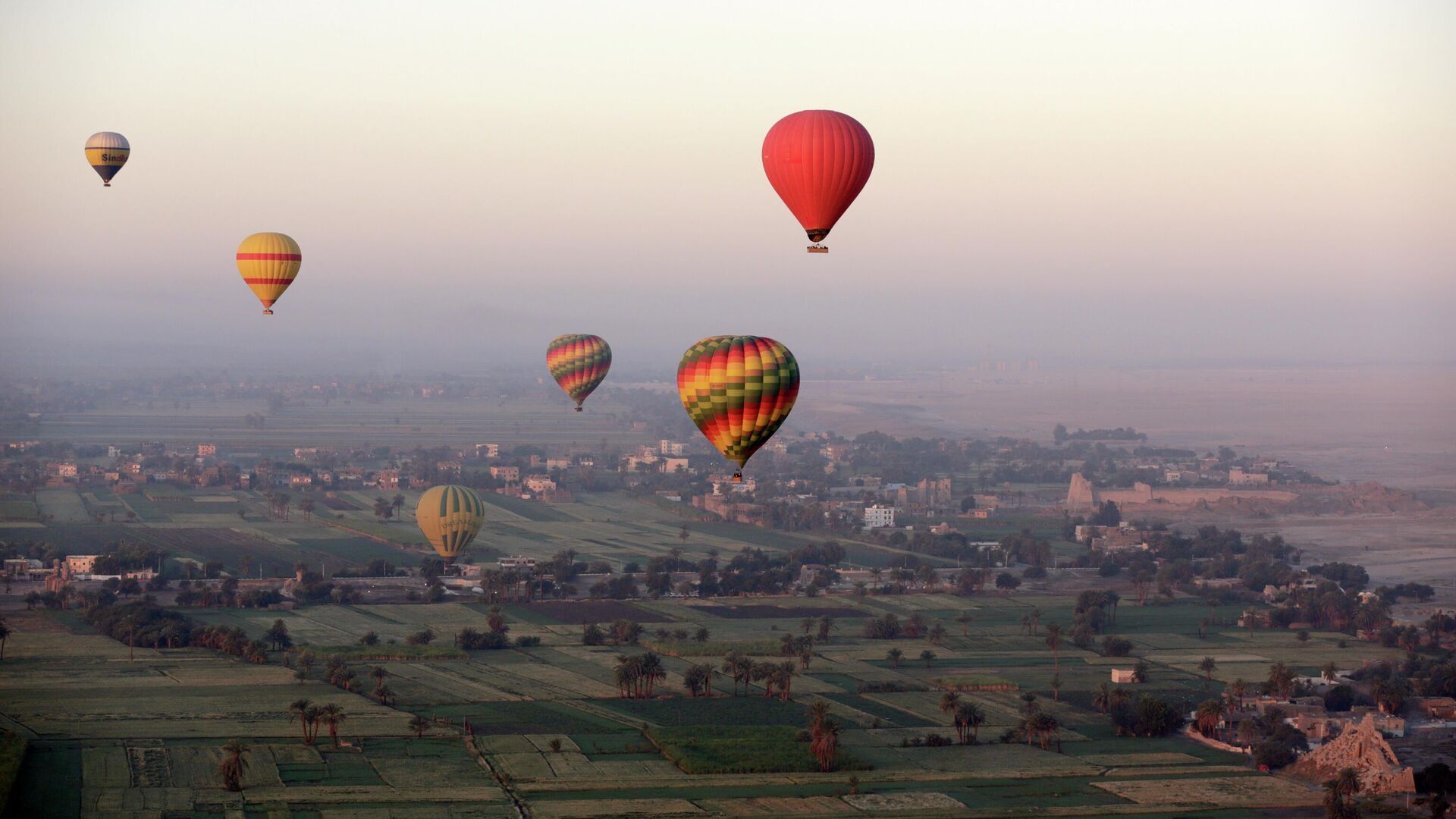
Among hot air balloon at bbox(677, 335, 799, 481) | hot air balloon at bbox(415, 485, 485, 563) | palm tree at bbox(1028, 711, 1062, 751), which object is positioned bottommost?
palm tree at bbox(1028, 711, 1062, 751)

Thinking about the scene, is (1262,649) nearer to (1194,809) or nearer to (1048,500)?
(1194,809)

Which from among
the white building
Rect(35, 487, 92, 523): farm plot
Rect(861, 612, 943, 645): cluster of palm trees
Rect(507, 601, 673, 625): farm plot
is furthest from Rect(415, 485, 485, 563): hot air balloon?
the white building

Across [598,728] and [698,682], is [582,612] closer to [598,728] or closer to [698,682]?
[698,682]

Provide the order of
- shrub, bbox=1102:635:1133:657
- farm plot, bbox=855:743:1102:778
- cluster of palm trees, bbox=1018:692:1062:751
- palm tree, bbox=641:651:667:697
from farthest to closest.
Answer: shrub, bbox=1102:635:1133:657, palm tree, bbox=641:651:667:697, cluster of palm trees, bbox=1018:692:1062:751, farm plot, bbox=855:743:1102:778

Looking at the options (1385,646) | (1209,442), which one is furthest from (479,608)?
(1209,442)

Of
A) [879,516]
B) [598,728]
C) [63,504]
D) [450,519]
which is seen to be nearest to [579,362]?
[450,519]

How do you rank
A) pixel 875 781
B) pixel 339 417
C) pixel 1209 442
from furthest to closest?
1. pixel 339 417
2. pixel 1209 442
3. pixel 875 781

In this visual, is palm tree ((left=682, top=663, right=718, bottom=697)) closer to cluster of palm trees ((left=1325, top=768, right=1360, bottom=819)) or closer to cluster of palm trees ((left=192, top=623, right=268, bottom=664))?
cluster of palm trees ((left=192, top=623, right=268, bottom=664))
